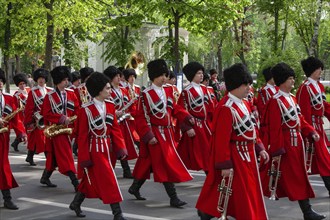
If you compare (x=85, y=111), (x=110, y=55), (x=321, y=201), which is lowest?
(x=321, y=201)

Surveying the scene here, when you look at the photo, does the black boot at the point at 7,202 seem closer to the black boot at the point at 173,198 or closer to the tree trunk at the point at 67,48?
the black boot at the point at 173,198

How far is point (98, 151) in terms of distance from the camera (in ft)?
28.1

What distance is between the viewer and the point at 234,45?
118ft

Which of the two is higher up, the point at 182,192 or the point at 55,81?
the point at 55,81

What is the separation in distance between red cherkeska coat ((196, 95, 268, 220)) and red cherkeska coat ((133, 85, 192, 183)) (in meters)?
2.62

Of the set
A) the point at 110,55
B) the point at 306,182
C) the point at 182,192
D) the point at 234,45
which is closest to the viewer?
the point at 306,182

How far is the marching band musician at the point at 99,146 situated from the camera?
8401mm

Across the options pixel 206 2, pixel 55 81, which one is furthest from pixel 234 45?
pixel 55 81

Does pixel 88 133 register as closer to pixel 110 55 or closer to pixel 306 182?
pixel 306 182

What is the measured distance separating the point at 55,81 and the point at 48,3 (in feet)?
33.3

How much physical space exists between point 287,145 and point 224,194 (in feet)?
6.50

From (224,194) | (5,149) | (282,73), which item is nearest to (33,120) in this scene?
(5,149)

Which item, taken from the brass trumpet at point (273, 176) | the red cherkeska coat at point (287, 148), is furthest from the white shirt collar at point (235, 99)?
the brass trumpet at point (273, 176)

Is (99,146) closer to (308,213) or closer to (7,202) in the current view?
(7,202)
